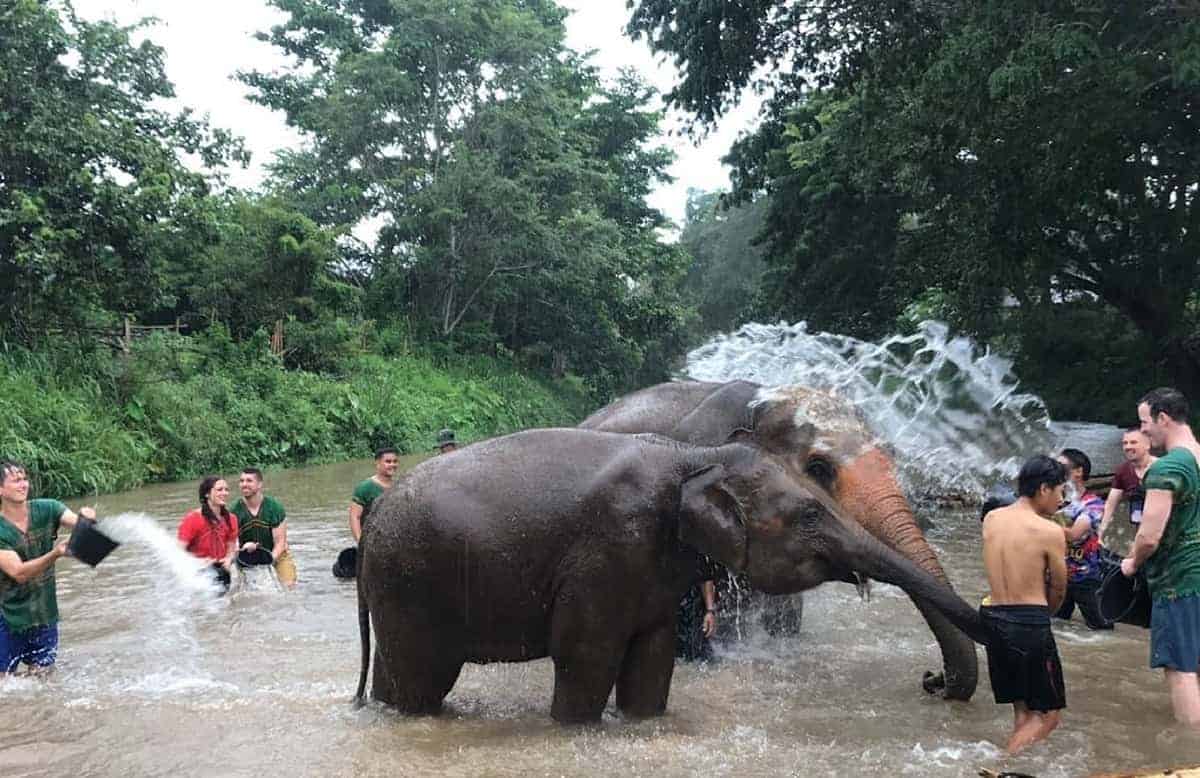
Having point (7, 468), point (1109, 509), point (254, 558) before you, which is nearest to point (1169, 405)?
point (1109, 509)

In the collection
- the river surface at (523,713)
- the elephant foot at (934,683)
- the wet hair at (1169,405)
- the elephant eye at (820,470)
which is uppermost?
the wet hair at (1169,405)

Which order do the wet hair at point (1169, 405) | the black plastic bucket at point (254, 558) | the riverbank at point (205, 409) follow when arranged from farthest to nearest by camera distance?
the riverbank at point (205, 409) < the black plastic bucket at point (254, 558) < the wet hair at point (1169, 405)

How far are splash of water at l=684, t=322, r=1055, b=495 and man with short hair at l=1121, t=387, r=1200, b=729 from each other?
236 inches

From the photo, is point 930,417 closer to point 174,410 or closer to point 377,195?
point 174,410

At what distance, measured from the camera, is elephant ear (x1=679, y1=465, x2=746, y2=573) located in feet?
14.8

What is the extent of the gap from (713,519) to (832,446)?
156cm

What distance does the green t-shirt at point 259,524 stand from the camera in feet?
27.3

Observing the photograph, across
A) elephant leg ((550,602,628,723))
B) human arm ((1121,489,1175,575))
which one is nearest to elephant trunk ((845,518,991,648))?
human arm ((1121,489,1175,575))

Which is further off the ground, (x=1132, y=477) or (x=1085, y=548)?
(x=1132, y=477)

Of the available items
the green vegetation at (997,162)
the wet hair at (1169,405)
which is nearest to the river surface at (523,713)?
the wet hair at (1169,405)

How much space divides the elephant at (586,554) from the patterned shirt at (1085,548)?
255cm

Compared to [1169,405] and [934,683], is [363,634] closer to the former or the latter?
[934,683]

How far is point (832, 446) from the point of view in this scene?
583 centimetres

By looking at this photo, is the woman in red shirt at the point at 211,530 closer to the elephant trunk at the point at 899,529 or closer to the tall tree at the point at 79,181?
the elephant trunk at the point at 899,529
